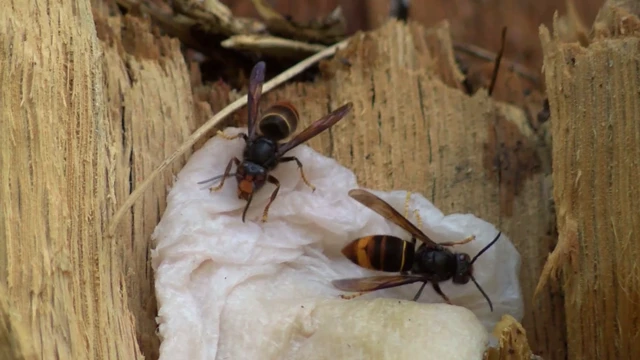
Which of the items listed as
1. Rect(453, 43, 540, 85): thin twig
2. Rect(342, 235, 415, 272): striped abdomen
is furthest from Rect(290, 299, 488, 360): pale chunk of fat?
Rect(453, 43, 540, 85): thin twig

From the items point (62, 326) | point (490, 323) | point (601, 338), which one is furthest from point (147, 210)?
point (601, 338)

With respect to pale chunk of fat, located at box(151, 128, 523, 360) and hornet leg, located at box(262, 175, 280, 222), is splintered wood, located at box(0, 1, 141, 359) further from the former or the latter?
hornet leg, located at box(262, 175, 280, 222)

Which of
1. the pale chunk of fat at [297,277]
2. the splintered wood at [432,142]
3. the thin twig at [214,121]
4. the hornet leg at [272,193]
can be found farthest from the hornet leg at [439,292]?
the thin twig at [214,121]

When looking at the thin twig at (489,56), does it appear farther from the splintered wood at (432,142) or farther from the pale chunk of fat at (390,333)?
the pale chunk of fat at (390,333)

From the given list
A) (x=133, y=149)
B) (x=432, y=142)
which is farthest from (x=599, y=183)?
(x=133, y=149)

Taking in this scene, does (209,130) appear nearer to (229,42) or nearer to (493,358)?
(229,42)
